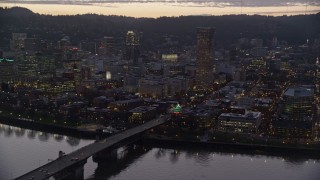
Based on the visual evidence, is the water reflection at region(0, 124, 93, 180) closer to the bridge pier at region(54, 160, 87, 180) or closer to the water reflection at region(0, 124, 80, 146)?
the water reflection at region(0, 124, 80, 146)

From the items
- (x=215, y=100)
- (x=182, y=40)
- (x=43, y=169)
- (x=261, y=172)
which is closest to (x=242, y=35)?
(x=182, y=40)

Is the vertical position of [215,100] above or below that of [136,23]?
below

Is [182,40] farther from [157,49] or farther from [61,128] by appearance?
[61,128]

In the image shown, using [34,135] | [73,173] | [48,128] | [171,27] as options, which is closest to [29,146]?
[34,135]

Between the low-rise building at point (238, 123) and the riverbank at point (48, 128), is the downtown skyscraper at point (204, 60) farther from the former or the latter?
the riverbank at point (48, 128)

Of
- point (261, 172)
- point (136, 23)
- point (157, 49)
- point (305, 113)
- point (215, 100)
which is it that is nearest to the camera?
point (261, 172)

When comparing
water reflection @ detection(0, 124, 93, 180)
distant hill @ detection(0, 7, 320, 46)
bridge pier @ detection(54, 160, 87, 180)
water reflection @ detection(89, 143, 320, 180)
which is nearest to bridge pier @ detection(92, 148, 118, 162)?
water reflection @ detection(89, 143, 320, 180)

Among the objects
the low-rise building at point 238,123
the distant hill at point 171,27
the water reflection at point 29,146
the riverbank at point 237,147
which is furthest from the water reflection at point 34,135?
the distant hill at point 171,27

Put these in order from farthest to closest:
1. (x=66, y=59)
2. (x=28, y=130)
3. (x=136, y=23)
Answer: (x=136, y=23) < (x=66, y=59) < (x=28, y=130)
